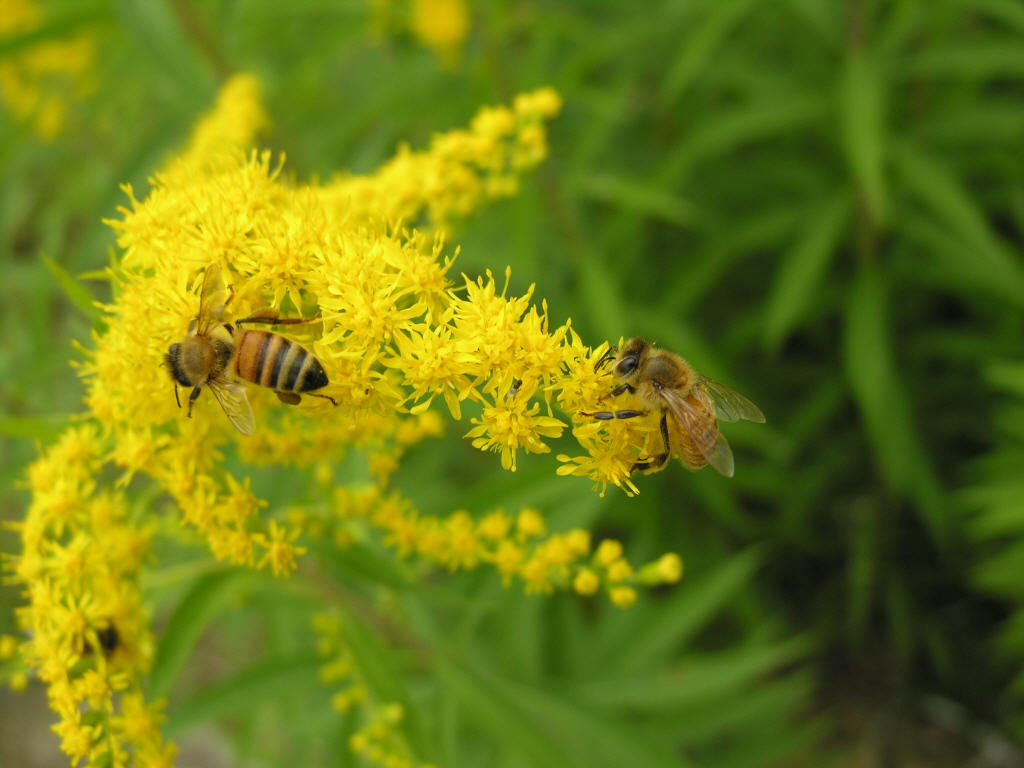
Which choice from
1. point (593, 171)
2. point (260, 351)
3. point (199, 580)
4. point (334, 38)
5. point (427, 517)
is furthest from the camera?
point (593, 171)

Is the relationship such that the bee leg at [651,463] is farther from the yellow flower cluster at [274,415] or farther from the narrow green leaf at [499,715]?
the narrow green leaf at [499,715]

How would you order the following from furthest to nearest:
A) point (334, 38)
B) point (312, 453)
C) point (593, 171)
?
point (593, 171), point (334, 38), point (312, 453)

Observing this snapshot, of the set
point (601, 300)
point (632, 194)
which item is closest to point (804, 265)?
point (632, 194)

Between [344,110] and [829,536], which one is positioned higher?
[344,110]

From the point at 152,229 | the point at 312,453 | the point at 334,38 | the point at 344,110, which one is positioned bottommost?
the point at 312,453

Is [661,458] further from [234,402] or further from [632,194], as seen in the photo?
[632,194]

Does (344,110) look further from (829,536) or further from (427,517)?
(829,536)

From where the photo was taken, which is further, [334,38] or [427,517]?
[334,38]

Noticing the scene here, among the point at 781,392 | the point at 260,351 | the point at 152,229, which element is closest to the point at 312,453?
the point at 260,351
